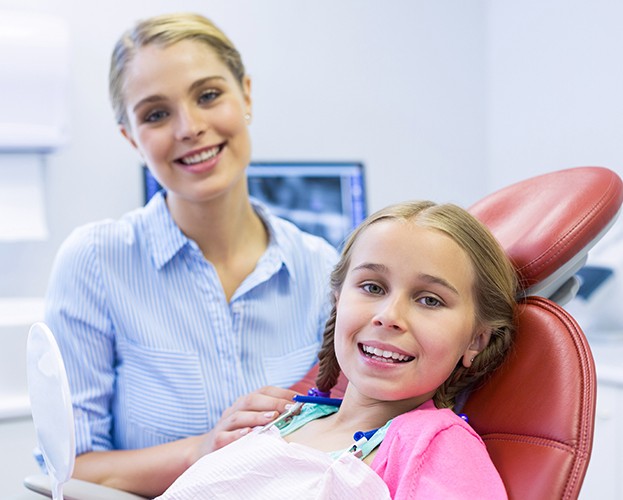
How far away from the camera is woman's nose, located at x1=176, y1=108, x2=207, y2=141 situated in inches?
58.1

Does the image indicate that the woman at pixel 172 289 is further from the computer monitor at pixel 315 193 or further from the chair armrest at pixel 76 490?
the computer monitor at pixel 315 193

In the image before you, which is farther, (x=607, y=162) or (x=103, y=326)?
(x=607, y=162)

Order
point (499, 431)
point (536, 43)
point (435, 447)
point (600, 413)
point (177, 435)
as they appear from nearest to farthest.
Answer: point (435, 447) < point (499, 431) < point (177, 435) < point (600, 413) < point (536, 43)

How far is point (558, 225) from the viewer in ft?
3.91

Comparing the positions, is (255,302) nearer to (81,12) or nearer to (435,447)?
(435,447)

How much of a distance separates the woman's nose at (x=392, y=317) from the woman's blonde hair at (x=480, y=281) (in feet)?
0.45

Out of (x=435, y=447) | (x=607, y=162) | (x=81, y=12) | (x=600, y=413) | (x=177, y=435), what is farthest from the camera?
(x=607, y=162)

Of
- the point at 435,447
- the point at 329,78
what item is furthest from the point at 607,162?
the point at 435,447

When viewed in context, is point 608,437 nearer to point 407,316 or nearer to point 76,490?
point 407,316

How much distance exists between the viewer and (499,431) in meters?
1.09

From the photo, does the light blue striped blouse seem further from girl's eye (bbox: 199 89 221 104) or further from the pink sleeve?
the pink sleeve

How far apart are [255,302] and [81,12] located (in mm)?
1283

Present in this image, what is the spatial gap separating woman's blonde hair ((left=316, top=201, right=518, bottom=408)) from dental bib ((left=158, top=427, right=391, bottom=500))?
8.6 inches

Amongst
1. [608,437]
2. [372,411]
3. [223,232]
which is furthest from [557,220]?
[608,437]
